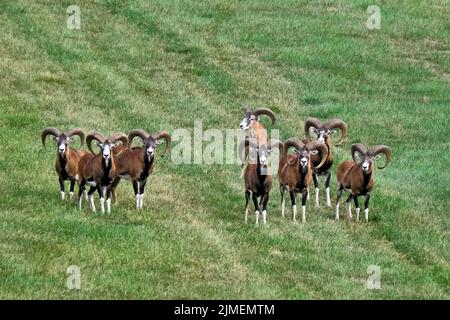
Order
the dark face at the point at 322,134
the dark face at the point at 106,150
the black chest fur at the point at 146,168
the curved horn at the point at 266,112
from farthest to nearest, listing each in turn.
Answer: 1. the curved horn at the point at 266,112
2. the dark face at the point at 322,134
3. the black chest fur at the point at 146,168
4. the dark face at the point at 106,150

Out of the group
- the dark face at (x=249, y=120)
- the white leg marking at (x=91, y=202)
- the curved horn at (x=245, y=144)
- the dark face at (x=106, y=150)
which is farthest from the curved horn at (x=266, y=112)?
the white leg marking at (x=91, y=202)

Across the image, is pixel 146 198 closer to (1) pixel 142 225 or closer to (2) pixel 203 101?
(1) pixel 142 225

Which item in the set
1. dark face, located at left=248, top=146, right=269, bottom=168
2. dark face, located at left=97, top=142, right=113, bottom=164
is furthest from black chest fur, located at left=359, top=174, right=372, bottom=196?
dark face, located at left=97, top=142, right=113, bottom=164

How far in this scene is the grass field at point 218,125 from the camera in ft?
91.6

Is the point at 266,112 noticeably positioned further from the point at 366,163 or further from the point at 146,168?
the point at 146,168

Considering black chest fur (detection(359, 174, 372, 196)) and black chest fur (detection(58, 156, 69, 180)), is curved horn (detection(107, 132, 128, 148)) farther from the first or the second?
black chest fur (detection(359, 174, 372, 196))

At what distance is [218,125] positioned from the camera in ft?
145

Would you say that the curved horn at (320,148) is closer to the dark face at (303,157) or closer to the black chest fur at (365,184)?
the dark face at (303,157)

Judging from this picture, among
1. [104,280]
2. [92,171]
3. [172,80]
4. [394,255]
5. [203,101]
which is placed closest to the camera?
[104,280]

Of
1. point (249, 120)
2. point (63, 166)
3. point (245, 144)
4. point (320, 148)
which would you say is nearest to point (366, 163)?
point (320, 148)

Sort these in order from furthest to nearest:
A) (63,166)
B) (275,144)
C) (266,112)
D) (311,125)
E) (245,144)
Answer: (266,112)
(311,125)
(245,144)
(63,166)
(275,144)

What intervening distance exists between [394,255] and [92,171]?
770 cm

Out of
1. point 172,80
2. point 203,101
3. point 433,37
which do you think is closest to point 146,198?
point 203,101

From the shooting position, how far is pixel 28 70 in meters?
50.2
